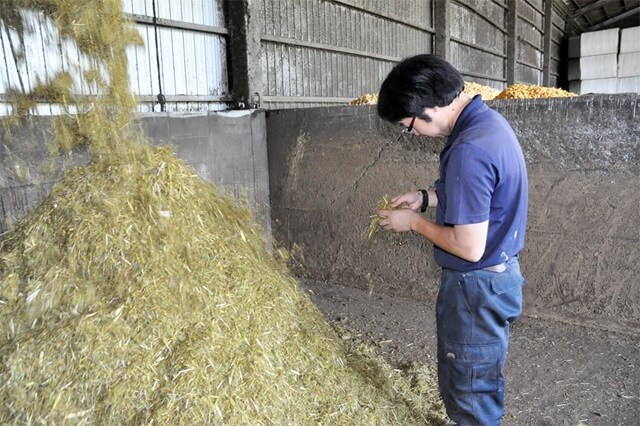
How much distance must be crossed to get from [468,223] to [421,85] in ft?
1.78

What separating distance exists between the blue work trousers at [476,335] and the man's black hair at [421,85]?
2.27 ft

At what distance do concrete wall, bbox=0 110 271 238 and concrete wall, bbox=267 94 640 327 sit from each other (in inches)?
16.7

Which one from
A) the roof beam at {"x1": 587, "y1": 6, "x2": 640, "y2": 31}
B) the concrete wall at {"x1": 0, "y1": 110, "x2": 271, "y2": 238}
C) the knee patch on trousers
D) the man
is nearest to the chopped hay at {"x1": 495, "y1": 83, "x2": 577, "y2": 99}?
the concrete wall at {"x1": 0, "y1": 110, "x2": 271, "y2": 238}

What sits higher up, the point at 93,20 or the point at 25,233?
the point at 93,20

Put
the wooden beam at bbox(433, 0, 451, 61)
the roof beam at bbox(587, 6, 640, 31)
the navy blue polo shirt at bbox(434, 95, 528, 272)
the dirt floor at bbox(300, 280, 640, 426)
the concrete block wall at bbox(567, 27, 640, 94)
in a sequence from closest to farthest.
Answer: the navy blue polo shirt at bbox(434, 95, 528, 272)
the dirt floor at bbox(300, 280, 640, 426)
the wooden beam at bbox(433, 0, 451, 61)
the concrete block wall at bbox(567, 27, 640, 94)
the roof beam at bbox(587, 6, 640, 31)

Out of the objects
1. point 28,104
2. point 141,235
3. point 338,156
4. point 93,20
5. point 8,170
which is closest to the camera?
point 141,235

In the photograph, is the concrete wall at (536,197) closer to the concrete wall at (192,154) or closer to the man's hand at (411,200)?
the concrete wall at (192,154)

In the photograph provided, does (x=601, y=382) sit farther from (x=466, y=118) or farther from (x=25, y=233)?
(x=25, y=233)

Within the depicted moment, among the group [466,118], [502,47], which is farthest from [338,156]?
[502,47]

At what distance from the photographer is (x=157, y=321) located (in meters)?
2.09

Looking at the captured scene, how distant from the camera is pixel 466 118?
198 centimetres

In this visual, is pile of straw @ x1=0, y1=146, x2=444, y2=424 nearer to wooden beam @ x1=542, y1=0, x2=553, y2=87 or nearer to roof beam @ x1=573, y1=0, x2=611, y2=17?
wooden beam @ x1=542, y1=0, x2=553, y2=87

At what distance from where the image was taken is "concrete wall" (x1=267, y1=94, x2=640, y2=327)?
365cm

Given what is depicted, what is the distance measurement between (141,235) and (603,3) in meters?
20.3
